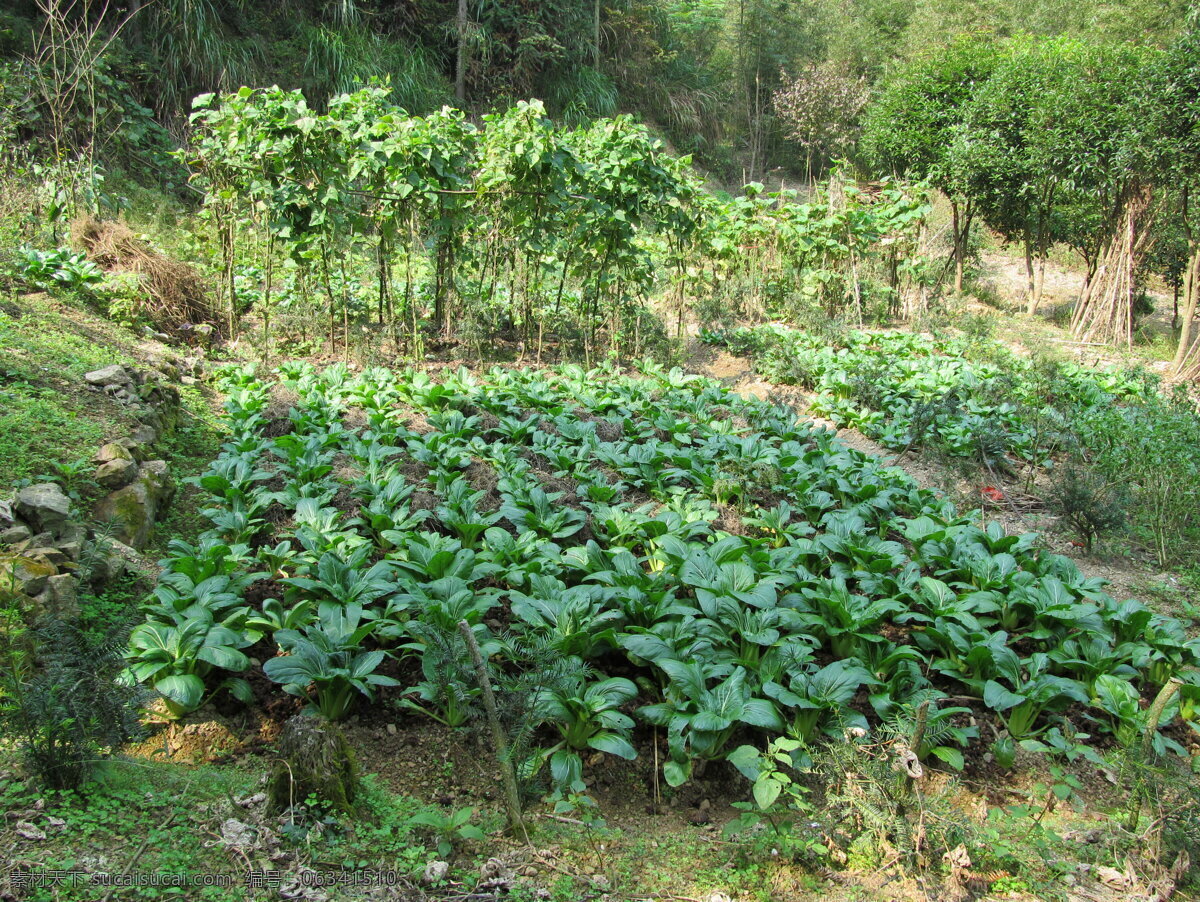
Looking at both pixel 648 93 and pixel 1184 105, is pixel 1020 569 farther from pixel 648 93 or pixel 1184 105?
pixel 648 93

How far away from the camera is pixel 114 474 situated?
385 cm

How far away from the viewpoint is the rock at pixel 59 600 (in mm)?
2689

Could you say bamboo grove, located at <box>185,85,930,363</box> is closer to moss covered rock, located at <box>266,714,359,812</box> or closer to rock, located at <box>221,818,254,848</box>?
moss covered rock, located at <box>266,714,359,812</box>

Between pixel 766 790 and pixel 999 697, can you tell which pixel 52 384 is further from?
pixel 999 697

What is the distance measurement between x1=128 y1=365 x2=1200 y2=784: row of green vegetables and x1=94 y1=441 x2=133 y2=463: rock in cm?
36

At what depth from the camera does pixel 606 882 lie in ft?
7.29

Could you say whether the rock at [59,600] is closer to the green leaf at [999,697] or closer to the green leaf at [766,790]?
the green leaf at [766,790]

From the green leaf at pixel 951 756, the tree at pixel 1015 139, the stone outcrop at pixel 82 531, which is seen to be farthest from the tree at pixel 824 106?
the green leaf at pixel 951 756

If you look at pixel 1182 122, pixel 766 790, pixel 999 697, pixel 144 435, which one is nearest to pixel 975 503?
pixel 999 697

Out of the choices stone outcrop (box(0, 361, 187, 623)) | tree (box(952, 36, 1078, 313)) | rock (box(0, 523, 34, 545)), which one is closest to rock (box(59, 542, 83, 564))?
stone outcrop (box(0, 361, 187, 623))

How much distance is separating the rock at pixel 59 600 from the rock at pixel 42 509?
0.42 m

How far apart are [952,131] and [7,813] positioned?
49.6 ft

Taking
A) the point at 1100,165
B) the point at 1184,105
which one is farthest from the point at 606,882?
the point at 1100,165

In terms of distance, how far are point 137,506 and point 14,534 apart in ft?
2.89
